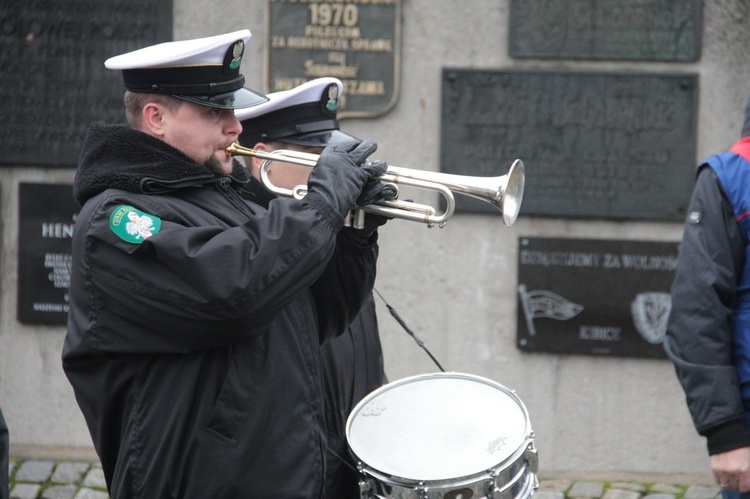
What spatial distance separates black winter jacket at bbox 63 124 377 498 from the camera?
2.42 meters

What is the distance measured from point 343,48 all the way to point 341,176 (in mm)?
→ 2857

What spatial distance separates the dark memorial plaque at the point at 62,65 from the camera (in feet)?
18.3

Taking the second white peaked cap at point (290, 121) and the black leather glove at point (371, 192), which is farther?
the second white peaked cap at point (290, 121)

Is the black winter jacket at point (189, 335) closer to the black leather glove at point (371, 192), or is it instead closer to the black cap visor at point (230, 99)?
the black cap visor at point (230, 99)

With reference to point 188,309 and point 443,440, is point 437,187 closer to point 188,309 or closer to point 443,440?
point 443,440

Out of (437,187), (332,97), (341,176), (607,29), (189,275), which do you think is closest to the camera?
(189,275)

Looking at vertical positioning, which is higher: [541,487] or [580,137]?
[580,137]

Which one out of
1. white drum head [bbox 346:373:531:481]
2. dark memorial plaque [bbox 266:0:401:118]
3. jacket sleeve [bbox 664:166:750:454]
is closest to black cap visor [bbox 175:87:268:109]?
white drum head [bbox 346:373:531:481]

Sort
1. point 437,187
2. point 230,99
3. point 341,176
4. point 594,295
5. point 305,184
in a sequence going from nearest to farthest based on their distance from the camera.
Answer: point 341,176 → point 230,99 → point 437,187 → point 305,184 → point 594,295

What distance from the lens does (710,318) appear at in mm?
3166

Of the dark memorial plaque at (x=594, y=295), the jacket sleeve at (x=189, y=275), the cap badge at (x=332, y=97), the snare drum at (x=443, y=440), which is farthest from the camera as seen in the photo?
the dark memorial plaque at (x=594, y=295)

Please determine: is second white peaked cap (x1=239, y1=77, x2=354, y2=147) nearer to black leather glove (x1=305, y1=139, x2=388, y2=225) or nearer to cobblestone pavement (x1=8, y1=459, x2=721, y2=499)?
black leather glove (x1=305, y1=139, x2=388, y2=225)

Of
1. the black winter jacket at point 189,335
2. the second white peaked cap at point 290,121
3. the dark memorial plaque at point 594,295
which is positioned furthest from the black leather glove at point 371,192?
the dark memorial plaque at point 594,295

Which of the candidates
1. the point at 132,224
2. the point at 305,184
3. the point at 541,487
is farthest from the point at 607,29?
the point at 132,224
